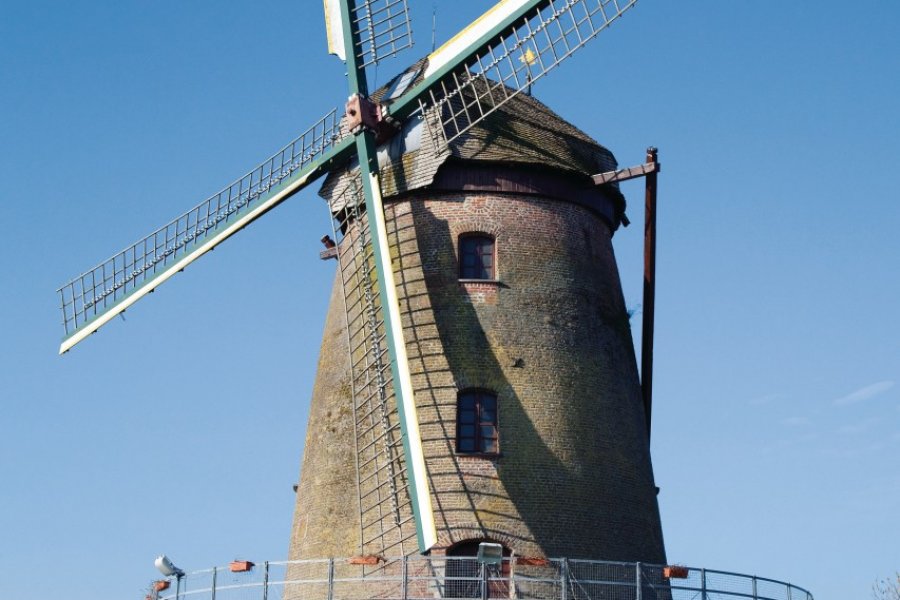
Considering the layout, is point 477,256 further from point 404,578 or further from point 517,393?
point 404,578

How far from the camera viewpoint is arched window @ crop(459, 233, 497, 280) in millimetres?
27078

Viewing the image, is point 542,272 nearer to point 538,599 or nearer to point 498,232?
point 498,232

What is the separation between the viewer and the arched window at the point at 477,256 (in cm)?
2708

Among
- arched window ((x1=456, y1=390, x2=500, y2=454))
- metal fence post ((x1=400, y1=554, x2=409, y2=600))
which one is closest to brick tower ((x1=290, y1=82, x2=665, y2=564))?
arched window ((x1=456, y1=390, x2=500, y2=454))

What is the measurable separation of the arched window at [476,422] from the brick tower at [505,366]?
23 mm

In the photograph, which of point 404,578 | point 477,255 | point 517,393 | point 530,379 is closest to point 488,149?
point 477,255

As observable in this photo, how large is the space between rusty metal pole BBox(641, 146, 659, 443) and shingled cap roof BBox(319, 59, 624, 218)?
87 centimetres

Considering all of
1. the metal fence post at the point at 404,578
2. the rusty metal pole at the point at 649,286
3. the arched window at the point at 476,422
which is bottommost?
the metal fence post at the point at 404,578

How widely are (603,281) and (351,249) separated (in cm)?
455

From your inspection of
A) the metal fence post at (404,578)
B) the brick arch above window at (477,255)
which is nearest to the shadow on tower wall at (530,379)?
the brick arch above window at (477,255)

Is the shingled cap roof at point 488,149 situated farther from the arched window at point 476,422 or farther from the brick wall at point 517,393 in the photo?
the arched window at point 476,422

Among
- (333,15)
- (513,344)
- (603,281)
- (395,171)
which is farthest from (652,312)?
(333,15)

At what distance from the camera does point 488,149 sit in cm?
2725

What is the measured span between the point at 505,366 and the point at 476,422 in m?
1.06
